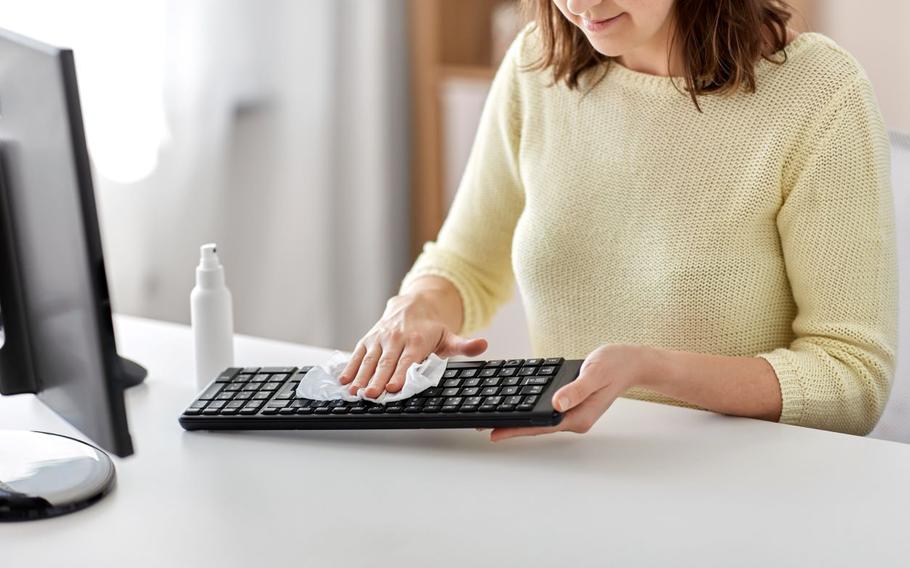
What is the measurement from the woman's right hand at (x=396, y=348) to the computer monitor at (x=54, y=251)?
0.28 metres

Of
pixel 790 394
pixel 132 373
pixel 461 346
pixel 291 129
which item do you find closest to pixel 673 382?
pixel 790 394

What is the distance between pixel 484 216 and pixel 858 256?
516mm

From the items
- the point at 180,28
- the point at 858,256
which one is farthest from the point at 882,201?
the point at 180,28

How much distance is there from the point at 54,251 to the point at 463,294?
2.35ft

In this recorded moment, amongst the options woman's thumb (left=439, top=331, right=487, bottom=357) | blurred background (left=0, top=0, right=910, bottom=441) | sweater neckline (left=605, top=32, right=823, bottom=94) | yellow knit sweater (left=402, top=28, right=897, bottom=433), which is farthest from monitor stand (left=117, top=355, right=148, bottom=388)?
blurred background (left=0, top=0, right=910, bottom=441)

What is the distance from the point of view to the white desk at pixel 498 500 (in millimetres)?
838

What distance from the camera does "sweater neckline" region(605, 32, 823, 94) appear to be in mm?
1281

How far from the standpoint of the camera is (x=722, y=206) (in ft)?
4.21

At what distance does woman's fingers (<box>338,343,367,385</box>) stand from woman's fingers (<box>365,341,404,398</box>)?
0.02m

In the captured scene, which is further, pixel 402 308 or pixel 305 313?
pixel 305 313

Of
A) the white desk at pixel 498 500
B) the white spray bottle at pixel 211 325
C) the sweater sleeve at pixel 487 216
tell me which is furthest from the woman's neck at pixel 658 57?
the white spray bottle at pixel 211 325

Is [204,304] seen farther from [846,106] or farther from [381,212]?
[381,212]

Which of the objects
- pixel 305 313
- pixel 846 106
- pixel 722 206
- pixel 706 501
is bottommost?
pixel 305 313

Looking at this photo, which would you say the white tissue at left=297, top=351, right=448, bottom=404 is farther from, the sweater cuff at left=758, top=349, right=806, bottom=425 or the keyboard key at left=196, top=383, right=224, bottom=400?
the sweater cuff at left=758, top=349, right=806, bottom=425
